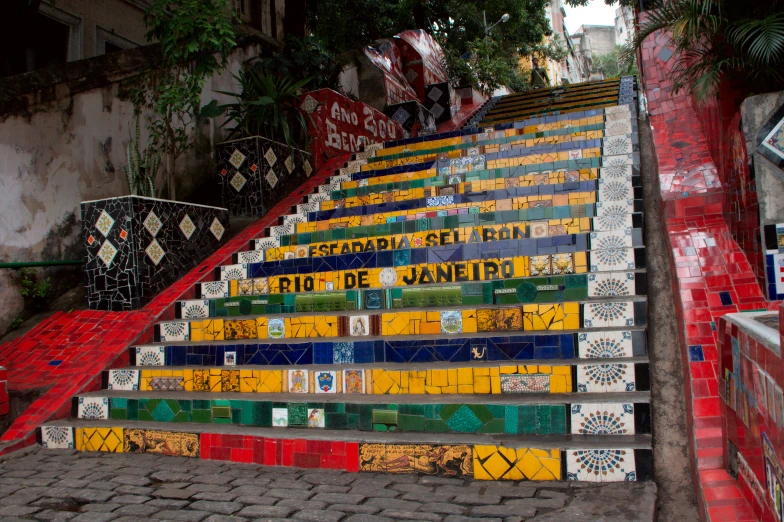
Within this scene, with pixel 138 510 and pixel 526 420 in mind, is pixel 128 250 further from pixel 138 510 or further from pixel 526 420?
pixel 526 420

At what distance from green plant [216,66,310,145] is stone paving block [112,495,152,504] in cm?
465

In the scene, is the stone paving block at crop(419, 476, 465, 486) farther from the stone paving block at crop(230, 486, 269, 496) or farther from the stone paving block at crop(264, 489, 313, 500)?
the stone paving block at crop(230, 486, 269, 496)

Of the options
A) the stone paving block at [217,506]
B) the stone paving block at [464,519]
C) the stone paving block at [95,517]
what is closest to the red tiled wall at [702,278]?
the stone paving block at [464,519]

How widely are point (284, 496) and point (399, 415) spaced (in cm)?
69

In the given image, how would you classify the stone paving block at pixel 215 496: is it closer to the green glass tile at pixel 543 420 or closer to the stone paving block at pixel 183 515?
the stone paving block at pixel 183 515

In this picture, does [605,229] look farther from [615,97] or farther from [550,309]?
[615,97]

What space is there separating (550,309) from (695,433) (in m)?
1.20

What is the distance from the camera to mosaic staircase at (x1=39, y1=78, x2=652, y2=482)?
2943mm

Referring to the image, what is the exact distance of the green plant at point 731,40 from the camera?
353 cm

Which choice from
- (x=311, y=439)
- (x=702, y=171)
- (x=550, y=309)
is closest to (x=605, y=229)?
(x=702, y=171)

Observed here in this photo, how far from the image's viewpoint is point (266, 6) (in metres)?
10.8

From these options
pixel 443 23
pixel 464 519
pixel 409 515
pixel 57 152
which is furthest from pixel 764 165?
pixel 443 23

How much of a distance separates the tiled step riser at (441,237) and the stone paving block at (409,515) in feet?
8.13

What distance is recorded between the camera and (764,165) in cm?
330
